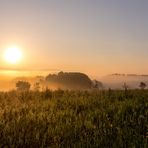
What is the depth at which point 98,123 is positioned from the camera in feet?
30.5

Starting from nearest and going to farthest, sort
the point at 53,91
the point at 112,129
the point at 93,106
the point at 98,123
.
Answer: the point at 112,129 < the point at 98,123 < the point at 93,106 < the point at 53,91

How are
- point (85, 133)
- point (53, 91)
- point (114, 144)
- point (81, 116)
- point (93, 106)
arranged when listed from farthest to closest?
point (53, 91) < point (93, 106) < point (81, 116) < point (85, 133) < point (114, 144)

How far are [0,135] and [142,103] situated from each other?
18.5 ft

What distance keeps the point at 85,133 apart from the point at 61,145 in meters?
0.71

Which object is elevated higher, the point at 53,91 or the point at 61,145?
the point at 53,91

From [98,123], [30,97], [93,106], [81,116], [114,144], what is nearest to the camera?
[114,144]

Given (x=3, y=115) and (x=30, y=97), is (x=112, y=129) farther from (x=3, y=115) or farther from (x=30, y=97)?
(x=30, y=97)

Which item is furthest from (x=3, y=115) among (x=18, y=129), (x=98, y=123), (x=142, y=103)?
(x=142, y=103)

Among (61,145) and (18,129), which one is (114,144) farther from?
(18,129)

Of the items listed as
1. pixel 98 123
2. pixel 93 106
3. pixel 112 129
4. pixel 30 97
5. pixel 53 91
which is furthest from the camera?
pixel 53 91

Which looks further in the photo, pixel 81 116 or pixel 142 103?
pixel 142 103

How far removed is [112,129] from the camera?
8602 mm

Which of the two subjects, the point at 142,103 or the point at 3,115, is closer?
the point at 3,115

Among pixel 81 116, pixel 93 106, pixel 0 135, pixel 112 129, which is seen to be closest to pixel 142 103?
pixel 93 106
